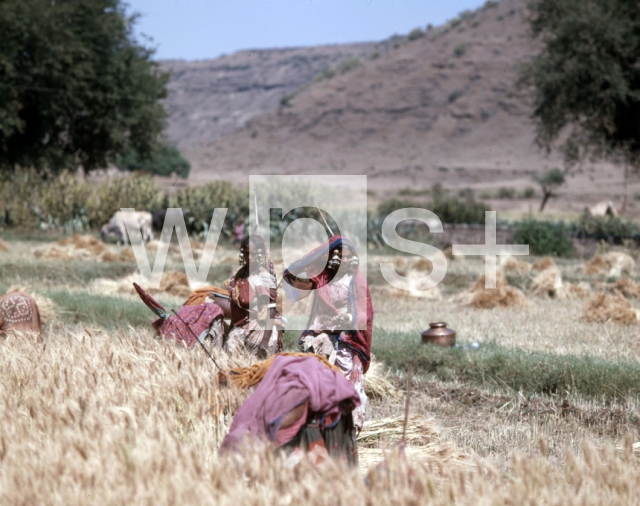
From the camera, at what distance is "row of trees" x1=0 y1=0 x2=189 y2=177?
25.9 meters

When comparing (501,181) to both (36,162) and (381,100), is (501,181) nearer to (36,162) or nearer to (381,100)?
(381,100)

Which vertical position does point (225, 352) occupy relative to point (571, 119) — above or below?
below

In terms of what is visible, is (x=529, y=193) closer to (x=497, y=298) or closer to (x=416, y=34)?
(x=497, y=298)

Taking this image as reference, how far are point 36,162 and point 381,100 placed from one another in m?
67.0

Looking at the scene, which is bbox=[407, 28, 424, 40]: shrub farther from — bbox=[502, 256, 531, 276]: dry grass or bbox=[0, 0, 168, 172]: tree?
bbox=[502, 256, 531, 276]: dry grass

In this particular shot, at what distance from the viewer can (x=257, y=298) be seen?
5781mm

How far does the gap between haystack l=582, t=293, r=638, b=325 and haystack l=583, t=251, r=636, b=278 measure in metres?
5.78

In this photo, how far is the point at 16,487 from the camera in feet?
10.6

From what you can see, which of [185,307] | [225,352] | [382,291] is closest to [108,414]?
[225,352]

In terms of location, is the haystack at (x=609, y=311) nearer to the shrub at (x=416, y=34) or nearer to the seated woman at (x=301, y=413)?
the seated woman at (x=301, y=413)

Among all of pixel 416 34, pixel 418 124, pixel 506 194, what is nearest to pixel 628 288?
pixel 506 194

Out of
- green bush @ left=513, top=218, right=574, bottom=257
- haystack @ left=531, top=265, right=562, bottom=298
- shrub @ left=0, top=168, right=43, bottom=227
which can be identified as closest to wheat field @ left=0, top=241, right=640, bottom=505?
haystack @ left=531, top=265, right=562, bottom=298

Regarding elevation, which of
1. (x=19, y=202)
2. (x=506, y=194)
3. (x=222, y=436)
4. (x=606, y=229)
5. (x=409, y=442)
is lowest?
(x=506, y=194)

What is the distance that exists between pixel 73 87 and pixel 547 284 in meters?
19.0
